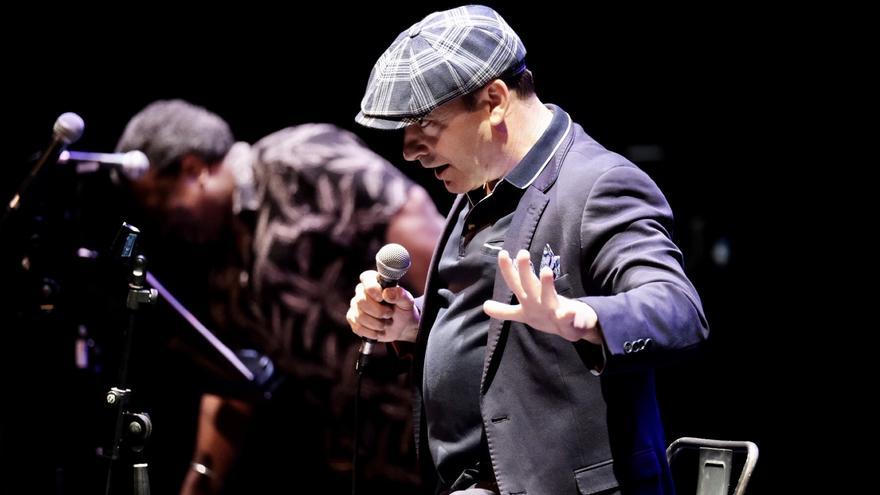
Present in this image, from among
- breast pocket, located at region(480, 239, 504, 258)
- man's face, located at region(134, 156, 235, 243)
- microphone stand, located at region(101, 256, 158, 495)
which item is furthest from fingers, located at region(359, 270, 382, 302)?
man's face, located at region(134, 156, 235, 243)

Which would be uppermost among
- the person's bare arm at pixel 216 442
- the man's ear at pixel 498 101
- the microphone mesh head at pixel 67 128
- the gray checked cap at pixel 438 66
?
the gray checked cap at pixel 438 66

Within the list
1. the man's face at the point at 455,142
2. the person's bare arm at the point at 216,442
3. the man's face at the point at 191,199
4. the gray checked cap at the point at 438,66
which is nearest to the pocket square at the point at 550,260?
the man's face at the point at 455,142

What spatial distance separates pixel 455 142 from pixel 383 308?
42 cm

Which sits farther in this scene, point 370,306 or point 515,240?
point 370,306

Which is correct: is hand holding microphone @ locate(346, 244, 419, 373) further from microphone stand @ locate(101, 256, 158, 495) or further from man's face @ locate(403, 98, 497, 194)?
microphone stand @ locate(101, 256, 158, 495)

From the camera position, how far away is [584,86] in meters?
4.44

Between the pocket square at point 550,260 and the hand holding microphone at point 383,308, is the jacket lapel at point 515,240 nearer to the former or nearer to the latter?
the pocket square at point 550,260

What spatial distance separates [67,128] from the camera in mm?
2965

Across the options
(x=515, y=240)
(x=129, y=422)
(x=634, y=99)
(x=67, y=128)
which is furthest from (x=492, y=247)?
(x=634, y=99)

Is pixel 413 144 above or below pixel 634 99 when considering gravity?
above

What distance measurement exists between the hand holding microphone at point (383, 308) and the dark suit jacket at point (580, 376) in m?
0.29

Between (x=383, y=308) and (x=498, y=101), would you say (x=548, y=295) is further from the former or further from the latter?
(x=383, y=308)

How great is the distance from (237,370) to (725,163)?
2262 millimetres

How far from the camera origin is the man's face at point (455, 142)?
6.99 ft
